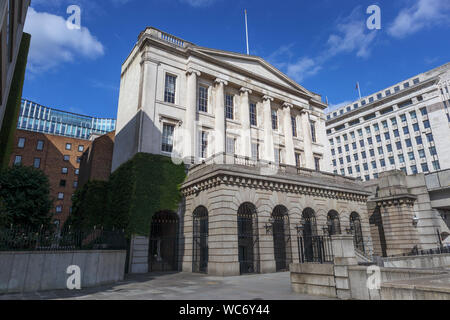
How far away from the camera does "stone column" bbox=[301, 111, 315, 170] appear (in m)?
34.6

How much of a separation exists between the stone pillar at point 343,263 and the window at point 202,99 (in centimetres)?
2050

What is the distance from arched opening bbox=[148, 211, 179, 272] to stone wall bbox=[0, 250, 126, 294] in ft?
27.6

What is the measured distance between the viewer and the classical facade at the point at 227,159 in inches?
768

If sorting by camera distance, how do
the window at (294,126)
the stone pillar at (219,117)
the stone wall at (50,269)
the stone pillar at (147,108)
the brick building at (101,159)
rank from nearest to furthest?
the stone wall at (50,269) < the stone pillar at (147,108) < the stone pillar at (219,117) < the brick building at (101,159) < the window at (294,126)

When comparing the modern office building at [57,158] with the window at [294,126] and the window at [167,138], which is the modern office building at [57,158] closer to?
the window at [167,138]

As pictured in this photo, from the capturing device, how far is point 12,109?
2855 centimetres

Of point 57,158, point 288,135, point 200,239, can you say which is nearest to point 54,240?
point 200,239

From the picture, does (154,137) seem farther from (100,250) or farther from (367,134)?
(367,134)

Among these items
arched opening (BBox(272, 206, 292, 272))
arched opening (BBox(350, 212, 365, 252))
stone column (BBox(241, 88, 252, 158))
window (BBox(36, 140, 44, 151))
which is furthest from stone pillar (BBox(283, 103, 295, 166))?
window (BBox(36, 140, 44, 151))

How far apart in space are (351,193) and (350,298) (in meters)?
18.4

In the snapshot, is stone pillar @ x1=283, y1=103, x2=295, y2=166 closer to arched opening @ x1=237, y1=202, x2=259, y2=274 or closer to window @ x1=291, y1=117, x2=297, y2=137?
window @ x1=291, y1=117, x2=297, y2=137

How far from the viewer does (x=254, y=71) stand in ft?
107

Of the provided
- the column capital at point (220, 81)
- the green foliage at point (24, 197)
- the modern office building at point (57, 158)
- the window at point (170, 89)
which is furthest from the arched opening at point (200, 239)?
the modern office building at point (57, 158)

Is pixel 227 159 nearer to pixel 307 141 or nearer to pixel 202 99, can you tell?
pixel 202 99
